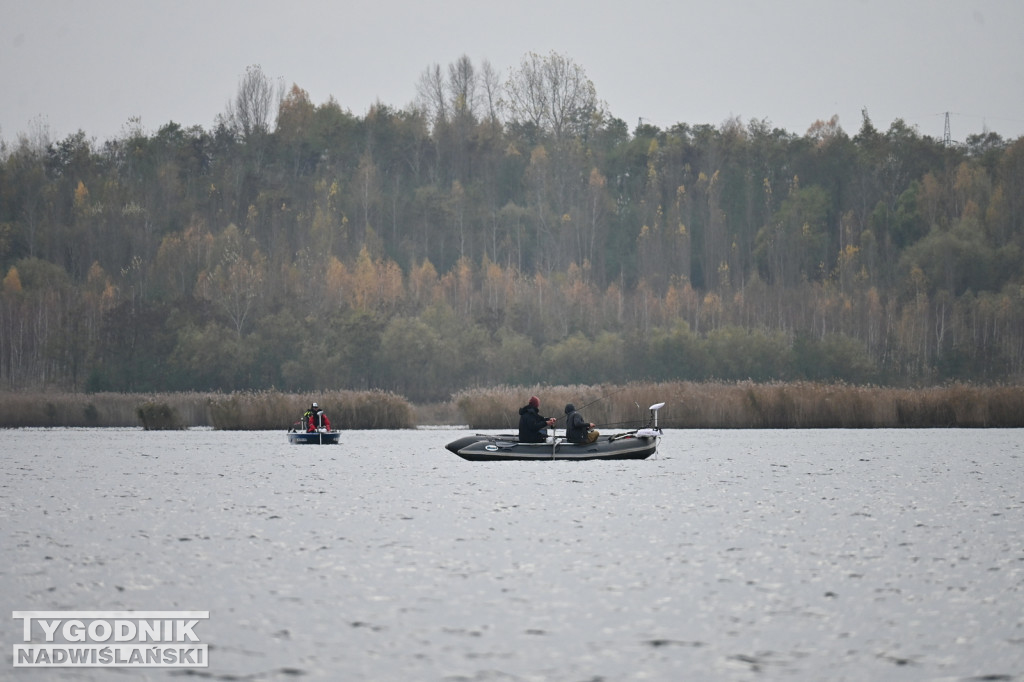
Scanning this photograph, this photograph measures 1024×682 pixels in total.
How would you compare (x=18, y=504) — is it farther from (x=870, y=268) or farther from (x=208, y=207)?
(x=208, y=207)

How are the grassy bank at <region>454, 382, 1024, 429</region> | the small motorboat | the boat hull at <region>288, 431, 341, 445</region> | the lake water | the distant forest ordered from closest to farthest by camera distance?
the lake water < the small motorboat < the boat hull at <region>288, 431, 341, 445</region> < the grassy bank at <region>454, 382, 1024, 429</region> < the distant forest

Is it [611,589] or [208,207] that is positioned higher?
[208,207]

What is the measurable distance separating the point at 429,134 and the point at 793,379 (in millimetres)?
48461

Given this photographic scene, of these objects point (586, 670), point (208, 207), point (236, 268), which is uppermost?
point (208, 207)

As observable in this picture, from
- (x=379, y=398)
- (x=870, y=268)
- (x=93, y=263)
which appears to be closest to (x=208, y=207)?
(x=93, y=263)

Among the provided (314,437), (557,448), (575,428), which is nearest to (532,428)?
(557,448)

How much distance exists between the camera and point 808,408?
48750mm

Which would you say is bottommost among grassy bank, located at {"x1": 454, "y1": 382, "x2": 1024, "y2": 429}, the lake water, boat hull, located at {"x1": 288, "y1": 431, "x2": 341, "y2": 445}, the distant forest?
the lake water

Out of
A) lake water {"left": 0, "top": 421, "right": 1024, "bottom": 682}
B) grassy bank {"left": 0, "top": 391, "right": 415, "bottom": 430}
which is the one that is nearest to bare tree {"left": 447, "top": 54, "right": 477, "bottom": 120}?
grassy bank {"left": 0, "top": 391, "right": 415, "bottom": 430}

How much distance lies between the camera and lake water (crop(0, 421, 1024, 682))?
37.0 feet

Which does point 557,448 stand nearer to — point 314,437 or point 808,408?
point 314,437

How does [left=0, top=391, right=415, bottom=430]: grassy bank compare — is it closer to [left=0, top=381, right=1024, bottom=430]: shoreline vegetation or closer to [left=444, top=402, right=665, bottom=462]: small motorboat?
[left=0, top=381, right=1024, bottom=430]: shoreline vegetation

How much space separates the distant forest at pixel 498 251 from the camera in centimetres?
8181

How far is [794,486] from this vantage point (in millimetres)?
27531
